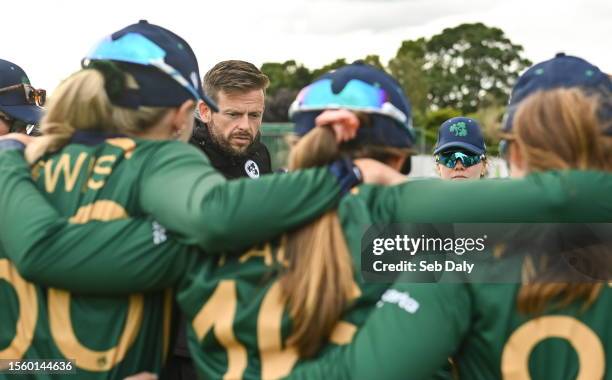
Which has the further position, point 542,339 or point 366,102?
point 366,102

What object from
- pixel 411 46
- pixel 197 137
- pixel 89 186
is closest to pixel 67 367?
pixel 89 186

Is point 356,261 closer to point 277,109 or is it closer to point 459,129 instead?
point 459,129

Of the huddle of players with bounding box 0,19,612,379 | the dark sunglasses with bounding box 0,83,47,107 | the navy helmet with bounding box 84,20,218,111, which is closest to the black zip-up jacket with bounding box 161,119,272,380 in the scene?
the dark sunglasses with bounding box 0,83,47,107

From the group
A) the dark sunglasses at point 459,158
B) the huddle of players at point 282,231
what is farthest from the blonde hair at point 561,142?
the dark sunglasses at point 459,158

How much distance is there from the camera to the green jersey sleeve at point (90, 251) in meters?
2.23

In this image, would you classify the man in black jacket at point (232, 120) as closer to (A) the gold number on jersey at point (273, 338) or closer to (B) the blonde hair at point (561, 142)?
(A) the gold number on jersey at point (273, 338)

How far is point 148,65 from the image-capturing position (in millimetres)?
2430

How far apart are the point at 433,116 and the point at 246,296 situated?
2173 inches

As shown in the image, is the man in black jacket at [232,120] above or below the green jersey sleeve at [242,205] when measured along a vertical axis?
above

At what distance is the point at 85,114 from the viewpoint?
2436mm

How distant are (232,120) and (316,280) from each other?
2.82 m

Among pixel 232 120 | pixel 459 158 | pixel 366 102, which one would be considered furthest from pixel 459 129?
pixel 366 102

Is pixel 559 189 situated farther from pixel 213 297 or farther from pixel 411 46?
pixel 411 46

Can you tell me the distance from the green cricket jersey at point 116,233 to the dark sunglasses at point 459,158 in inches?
130
